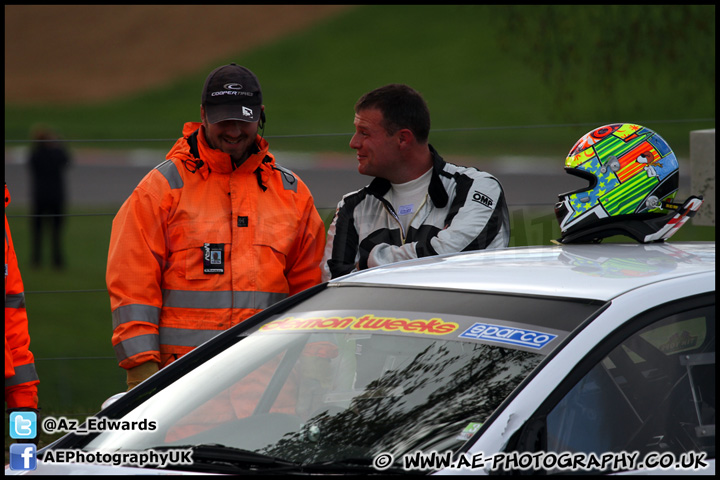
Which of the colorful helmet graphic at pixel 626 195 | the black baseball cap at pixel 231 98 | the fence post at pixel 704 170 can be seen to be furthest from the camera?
the fence post at pixel 704 170

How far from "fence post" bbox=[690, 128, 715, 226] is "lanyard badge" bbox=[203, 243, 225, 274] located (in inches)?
151

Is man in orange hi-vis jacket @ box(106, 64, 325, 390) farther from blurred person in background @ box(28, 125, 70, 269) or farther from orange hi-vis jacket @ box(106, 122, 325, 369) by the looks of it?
blurred person in background @ box(28, 125, 70, 269)

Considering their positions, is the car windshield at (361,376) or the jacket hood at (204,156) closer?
the car windshield at (361,376)

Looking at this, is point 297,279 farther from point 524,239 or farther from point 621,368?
point 621,368

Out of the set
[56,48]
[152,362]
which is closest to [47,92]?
[56,48]

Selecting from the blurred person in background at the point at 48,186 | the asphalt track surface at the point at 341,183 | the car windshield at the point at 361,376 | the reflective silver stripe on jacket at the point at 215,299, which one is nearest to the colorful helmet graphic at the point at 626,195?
the car windshield at the point at 361,376

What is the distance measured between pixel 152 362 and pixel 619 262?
1.81 metres

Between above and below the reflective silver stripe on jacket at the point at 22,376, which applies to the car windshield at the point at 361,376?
above

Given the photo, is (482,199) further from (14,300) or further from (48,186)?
(48,186)

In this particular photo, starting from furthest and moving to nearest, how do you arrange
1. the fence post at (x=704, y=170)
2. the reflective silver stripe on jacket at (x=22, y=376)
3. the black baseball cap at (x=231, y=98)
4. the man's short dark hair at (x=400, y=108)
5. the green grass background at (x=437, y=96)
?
the fence post at (x=704, y=170), the green grass background at (x=437, y=96), the man's short dark hair at (x=400, y=108), the black baseball cap at (x=231, y=98), the reflective silver stripe on jacket at (x=22, y=376)

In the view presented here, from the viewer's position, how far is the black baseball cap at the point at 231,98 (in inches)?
152

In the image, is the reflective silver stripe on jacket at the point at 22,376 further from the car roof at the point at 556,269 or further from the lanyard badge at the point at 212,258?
the car roof at the point at 556,269

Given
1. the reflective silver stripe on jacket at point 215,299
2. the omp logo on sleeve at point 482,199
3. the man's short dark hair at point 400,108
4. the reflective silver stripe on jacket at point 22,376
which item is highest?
the man's short dark hair at point 400,108

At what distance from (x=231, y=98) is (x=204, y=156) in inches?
10.4
